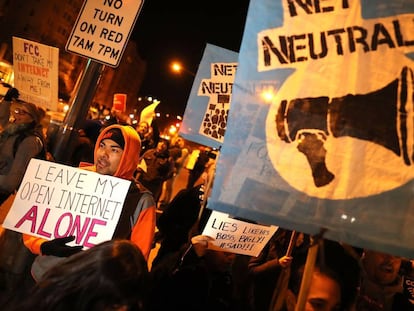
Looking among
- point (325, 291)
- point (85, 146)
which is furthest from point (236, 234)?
point (85, 146)

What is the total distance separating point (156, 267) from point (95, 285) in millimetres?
1683

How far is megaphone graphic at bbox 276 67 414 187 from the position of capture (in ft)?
6.64

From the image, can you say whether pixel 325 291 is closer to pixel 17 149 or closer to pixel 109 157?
pixel 109 157

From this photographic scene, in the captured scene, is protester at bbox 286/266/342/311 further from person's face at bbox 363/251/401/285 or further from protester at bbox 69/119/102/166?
protester at bbox 69/119/102/166

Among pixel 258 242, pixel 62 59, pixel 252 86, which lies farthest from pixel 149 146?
pixel 62 59

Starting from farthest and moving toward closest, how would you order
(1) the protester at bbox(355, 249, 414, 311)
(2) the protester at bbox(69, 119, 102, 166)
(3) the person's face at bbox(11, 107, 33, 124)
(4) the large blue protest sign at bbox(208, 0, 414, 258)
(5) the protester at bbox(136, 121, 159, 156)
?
(5) the protester at bbox(136, 121, 159, 156)
(2) the protester at bbox(69, 119, 102, 166)
(3) the person's face at bbox(11, 107, 33, 124)
(1) the protester at bbox(355, 249, 414, 311)
(4) the large blue protest sign at bbox(208, 0, 414, 258)

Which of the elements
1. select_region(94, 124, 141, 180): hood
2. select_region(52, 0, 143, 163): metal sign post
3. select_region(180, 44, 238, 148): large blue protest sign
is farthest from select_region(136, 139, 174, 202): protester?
select_region(94, 124, 141, 180): hood

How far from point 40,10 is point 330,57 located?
235ft

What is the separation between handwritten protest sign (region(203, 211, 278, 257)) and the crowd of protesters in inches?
4.5

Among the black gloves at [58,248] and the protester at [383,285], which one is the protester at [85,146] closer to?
the black gloves at [58,248]

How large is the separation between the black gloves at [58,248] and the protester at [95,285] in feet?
3.12

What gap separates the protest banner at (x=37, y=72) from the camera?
531cm

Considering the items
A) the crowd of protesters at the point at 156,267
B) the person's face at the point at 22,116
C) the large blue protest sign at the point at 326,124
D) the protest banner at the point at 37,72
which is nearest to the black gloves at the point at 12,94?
the protest banner at the point at 37,72

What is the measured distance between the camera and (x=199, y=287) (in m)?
3.12
